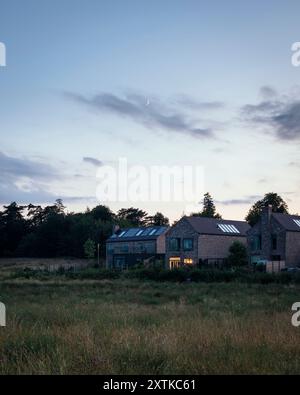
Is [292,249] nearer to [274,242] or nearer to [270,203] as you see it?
[274,242]

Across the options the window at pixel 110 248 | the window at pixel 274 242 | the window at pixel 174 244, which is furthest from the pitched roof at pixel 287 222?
the window at pixel 110 248

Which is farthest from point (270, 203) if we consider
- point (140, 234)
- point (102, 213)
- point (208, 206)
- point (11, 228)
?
point (11, 228)

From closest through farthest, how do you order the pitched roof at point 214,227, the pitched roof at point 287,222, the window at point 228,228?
the pitched roof at point 287,222
the pitched roof at point 214,227
the window at point 228,228

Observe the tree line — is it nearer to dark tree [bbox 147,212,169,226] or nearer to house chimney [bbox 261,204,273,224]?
dark tree [bbox 147,212,169,226]

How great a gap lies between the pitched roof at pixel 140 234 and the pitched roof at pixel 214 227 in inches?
291

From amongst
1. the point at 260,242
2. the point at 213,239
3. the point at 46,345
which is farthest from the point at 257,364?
the point at 213,239

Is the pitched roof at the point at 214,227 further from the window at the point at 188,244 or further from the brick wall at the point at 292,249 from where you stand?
the brick wall at the point at 292,249

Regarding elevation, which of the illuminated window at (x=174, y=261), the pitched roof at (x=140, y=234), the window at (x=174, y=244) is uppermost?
the pitched roof at (x=140, y=234)

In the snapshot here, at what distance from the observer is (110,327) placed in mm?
11109

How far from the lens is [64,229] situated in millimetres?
110875

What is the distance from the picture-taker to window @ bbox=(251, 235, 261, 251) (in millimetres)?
56062

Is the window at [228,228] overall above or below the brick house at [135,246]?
above

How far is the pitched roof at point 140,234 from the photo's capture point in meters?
68.3
